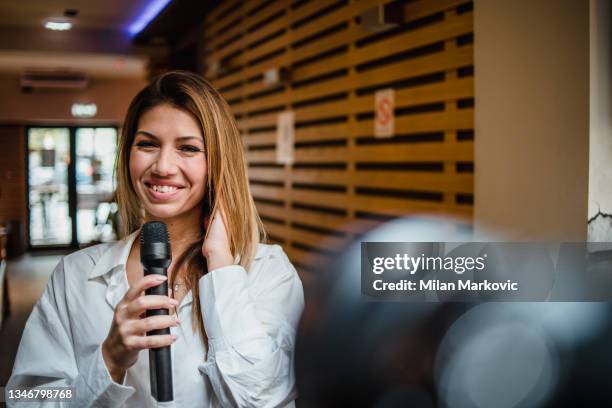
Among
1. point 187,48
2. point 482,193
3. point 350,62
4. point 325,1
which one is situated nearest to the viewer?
point 482,193

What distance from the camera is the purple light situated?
16.3ft

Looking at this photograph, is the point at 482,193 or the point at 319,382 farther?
the point at 482,193

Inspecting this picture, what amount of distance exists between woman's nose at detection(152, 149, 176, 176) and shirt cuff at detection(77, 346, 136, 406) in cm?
30

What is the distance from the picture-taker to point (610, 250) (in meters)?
1.74

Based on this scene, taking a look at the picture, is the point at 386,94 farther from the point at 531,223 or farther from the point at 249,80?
the point at 249,80

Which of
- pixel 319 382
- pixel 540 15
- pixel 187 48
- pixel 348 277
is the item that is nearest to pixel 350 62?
pixel 540 15

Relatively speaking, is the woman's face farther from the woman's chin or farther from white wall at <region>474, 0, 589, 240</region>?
white wall at <region>474, 0, 589, 240</region>

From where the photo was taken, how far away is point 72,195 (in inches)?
156

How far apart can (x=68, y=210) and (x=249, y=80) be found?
82.2 inches

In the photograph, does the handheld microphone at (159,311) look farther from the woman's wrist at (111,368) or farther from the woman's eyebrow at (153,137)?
the woman's eyebrow at (153,137)

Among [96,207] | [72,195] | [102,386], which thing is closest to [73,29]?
[72,195]

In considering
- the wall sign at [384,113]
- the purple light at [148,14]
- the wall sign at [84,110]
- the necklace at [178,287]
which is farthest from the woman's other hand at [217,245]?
the wall sign at [84,110]

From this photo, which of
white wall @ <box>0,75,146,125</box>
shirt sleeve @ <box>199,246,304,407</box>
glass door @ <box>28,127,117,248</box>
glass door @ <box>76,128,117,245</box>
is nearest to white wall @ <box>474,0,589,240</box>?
shirt sleeve @ <box>199,246,304,407</box>

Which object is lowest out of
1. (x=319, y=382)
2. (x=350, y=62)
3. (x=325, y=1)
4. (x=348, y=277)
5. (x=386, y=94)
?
(x=319, y=382)
